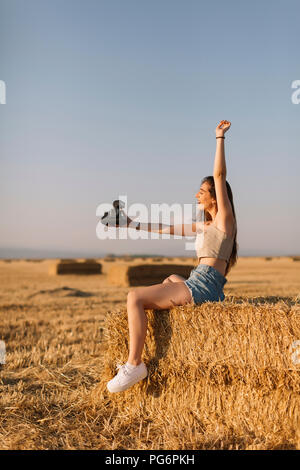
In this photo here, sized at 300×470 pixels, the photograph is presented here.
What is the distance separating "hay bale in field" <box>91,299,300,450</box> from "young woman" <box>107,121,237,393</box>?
0.16 m

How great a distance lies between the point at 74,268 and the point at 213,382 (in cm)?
2537

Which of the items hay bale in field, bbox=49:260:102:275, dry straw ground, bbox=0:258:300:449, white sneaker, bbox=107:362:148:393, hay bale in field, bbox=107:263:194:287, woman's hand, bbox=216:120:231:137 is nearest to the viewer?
dry straw ground, bbox=0:258:300:449

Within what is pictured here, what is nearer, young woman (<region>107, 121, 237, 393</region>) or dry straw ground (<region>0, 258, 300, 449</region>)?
dry straw ground (<region>0, 258, 300, 449</region>)

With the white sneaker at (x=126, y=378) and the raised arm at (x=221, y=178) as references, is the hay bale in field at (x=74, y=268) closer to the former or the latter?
the white sneaker at (x=126, y=378)

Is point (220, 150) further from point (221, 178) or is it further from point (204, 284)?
point (204, 284)

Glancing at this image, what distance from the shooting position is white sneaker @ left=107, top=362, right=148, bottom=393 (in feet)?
12.0

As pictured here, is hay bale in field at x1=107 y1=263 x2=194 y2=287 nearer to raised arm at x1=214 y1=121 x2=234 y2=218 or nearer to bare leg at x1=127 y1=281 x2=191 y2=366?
bare leg at x1=127 y1=281 x2=191 y2=366

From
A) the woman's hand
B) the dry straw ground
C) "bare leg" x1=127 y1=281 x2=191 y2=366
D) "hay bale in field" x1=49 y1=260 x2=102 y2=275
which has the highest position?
the woman's hand

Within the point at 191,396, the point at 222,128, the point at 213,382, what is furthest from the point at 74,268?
the point at 222,128

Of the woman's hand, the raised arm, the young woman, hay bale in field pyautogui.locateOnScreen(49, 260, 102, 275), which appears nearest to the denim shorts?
the young woman

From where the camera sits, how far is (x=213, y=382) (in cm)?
378

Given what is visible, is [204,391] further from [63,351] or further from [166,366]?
[63,351]

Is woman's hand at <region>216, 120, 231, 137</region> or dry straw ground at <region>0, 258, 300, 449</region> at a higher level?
woman's hand at <region>216, 120, 231, 137</region>

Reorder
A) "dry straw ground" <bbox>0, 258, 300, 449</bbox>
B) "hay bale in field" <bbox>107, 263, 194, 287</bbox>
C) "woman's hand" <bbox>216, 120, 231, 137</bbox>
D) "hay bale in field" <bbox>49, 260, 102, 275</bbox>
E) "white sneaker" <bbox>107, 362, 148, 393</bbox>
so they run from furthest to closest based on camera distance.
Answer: "hay bale in field" <bbox>49, 260, 102, 275</bbox>
"hay bale in field" <bbox>107, 263, 194, 287</bbox>
"woman's hand" <bbox>216, 120, 231, 137</bbox>
"white sneaker" <bbox>107, 362, 148, 393</bbox>
"dry straw ground" <bbox>0, 258, 300, 449</bbox>
